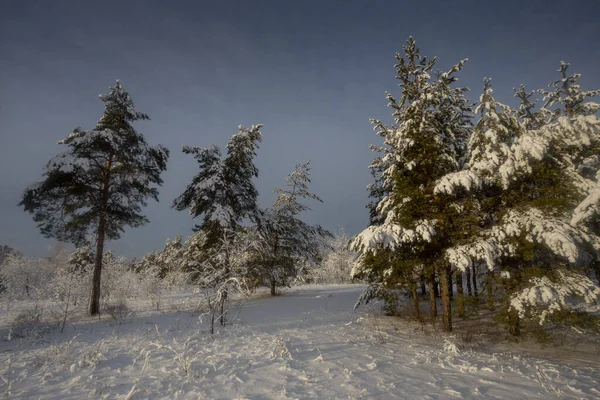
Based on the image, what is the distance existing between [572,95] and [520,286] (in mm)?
11512

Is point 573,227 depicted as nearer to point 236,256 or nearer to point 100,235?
point 236,256

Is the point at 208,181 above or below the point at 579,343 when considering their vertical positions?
above

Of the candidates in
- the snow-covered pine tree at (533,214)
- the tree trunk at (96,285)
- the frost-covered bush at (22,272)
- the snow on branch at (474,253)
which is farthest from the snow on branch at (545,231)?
the frost-covered bush at (22,272)

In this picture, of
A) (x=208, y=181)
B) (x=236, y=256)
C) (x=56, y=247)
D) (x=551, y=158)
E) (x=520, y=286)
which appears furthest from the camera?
(x=56, y=247)

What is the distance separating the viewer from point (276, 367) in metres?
6.31

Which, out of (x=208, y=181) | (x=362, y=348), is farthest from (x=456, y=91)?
(x=208, y=181)

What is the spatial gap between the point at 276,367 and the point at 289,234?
581 inches

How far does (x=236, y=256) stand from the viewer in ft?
33.9

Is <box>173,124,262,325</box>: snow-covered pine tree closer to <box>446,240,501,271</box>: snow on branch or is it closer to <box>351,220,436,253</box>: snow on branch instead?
<box>351,220,436,253</box>: snow on branch

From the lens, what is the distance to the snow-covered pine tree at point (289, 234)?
19859mm

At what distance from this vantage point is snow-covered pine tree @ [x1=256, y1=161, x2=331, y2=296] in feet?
65.2

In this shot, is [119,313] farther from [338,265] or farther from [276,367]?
[338,265]

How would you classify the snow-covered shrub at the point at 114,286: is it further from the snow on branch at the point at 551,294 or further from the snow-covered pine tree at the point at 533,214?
A: the snow on branch at the point at 551,294

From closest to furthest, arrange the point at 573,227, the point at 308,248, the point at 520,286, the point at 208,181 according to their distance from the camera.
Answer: the point at 573,227 < the point at 520,286 < the point at 208,181 < the point at 308,248
